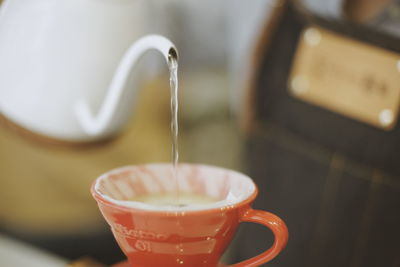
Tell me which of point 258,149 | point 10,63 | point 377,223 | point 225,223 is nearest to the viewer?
point 225,223

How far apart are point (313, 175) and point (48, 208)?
934 millimetres

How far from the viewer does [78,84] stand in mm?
633

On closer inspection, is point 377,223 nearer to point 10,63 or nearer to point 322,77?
point 322,77

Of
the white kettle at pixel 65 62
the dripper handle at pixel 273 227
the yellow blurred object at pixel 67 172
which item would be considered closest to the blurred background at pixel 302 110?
the white kettle at pixel 65 62

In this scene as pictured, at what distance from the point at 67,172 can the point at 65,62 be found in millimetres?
961

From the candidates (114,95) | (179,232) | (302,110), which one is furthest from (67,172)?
(179,232)

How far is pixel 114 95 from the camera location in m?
0.59

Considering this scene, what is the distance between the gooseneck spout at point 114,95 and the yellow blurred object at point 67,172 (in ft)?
2.68

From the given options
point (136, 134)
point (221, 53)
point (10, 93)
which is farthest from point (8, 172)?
point (10, 93)

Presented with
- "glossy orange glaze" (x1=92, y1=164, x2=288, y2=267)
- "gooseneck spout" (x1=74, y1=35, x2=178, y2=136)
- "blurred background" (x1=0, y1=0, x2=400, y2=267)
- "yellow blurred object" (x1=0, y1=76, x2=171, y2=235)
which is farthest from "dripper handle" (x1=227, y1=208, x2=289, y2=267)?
"yellow blurred object" (x1=0, y1=76, x2=171, y2=235)

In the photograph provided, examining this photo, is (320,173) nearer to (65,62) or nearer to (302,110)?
(302,110)

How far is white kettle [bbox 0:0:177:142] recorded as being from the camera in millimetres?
597

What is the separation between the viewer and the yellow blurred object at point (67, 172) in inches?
58.2

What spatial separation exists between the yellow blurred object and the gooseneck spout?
2.68 feet
